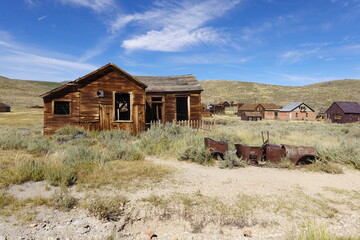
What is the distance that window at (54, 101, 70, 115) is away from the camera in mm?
13172

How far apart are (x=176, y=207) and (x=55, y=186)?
2968mm

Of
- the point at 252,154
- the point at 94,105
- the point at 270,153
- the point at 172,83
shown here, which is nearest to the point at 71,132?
the point at 94,105

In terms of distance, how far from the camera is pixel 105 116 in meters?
13.2

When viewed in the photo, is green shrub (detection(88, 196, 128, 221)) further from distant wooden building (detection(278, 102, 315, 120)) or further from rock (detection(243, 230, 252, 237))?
distant wooden building (detection(278, 102, 315, 120))

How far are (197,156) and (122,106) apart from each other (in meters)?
8.61

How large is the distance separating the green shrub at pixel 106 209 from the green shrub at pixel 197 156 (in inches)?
154

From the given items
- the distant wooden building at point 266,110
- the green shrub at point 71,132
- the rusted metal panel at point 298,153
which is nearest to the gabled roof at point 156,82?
the green shrub at point 71,132

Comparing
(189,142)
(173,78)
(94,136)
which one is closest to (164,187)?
(189,142)

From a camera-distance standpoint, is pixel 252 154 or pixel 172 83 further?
pixel 172 83

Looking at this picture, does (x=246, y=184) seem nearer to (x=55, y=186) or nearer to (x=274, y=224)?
(x=274, y=224)

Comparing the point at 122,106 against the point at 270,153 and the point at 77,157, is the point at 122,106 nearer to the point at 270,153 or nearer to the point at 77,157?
the point at 77,157

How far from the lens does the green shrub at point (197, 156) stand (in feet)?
24.7

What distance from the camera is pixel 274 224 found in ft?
Result: 11.8

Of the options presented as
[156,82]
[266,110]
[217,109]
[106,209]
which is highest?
[156,82]
